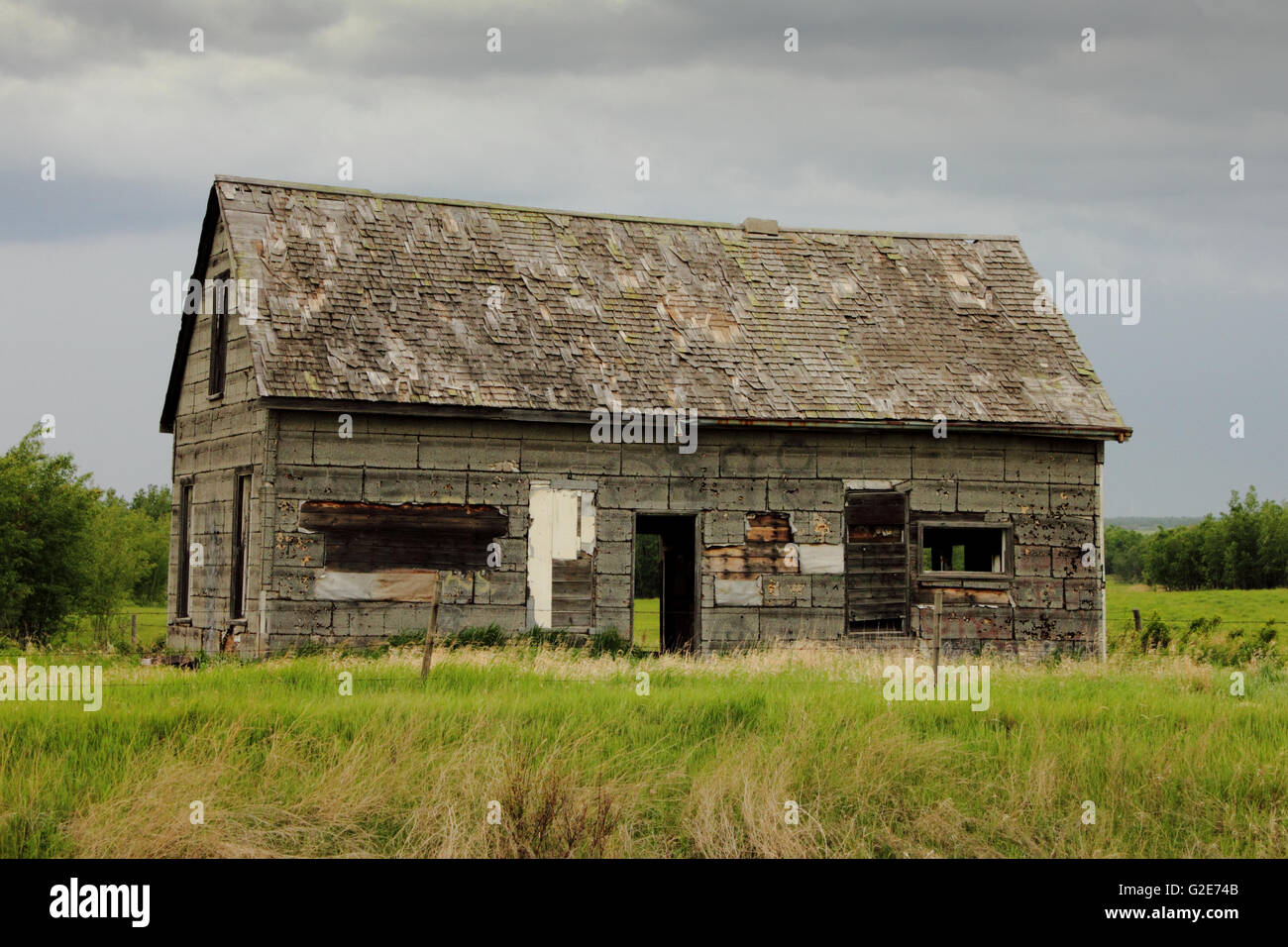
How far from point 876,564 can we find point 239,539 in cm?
844

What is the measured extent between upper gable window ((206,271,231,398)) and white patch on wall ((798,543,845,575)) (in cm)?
824

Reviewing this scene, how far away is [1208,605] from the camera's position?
4191cm

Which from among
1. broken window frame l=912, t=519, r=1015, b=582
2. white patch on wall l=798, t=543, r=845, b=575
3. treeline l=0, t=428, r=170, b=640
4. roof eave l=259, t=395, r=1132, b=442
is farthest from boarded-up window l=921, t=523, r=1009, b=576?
treeline l=0, t=428, r=170, b=640

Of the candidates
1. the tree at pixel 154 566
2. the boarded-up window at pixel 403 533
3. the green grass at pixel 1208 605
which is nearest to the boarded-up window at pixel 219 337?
the boarded-up window at pixel 403 533

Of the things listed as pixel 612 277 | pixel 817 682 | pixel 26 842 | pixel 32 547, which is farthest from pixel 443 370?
→ pixel 32 547

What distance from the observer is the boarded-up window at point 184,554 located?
64.2 ft

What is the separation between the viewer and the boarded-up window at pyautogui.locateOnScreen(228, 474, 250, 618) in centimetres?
1764

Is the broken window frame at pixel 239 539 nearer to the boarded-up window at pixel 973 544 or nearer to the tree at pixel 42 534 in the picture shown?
the boarded-up window at pixel 973 544

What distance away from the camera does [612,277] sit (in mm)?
20031

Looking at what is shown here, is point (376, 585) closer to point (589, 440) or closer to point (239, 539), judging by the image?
point (239, 539)

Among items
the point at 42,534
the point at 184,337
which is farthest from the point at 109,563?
the point at 184,337

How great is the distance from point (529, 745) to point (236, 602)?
8.93 m

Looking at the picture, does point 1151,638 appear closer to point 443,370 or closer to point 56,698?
point 443,370
